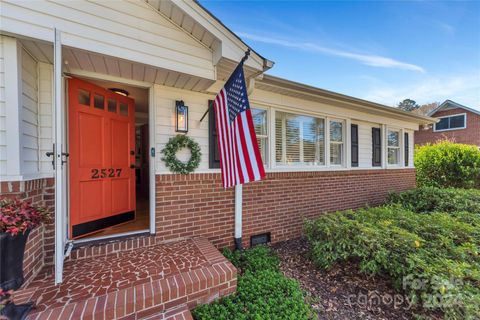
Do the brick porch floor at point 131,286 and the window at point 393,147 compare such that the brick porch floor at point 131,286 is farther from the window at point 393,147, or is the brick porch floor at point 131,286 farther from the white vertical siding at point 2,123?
the window at point 393,147

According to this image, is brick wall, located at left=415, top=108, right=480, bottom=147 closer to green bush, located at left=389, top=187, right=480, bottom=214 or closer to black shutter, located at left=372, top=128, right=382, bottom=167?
green bush, located at left=389, top=187, right=480, bottom=214

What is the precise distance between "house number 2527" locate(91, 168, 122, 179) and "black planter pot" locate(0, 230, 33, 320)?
141 cm

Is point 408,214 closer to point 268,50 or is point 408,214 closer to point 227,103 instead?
point 227,103

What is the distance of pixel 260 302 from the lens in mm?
2076

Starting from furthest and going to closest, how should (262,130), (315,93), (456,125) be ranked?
(456,125)
(315,93)
(262,130)

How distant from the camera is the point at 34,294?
182cm

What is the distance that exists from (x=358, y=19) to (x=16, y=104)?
27.1 feet

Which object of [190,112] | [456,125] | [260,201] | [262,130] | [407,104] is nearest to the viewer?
[190,112]

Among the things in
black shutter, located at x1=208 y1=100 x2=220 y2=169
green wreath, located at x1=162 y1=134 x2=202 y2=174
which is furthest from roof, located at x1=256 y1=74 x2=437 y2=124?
green wreath, located at x1=162 y1=134 x2=202 y2=174

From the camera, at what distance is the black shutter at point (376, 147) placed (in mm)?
6074

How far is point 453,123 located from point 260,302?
2188 centimetres

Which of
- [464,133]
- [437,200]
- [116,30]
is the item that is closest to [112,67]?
[116,30]

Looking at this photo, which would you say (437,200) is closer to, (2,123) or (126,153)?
(126,153)

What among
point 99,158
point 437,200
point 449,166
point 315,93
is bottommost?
point 437,200
